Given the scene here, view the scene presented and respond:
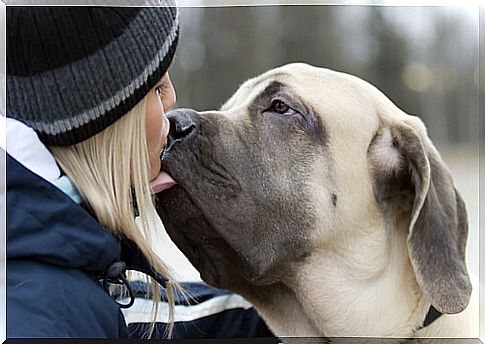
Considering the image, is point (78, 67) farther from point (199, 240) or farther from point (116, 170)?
point (199, 240)

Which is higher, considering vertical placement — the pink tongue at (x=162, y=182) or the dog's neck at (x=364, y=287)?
the pink tongue at (x=162, y=182)

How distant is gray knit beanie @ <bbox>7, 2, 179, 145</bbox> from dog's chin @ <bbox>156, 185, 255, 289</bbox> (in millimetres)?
238

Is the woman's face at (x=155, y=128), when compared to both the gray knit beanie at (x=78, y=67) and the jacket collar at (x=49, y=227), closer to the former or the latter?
the gray knit beanie at (x=78, y=67)

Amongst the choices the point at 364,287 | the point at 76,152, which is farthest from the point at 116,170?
the point at 364,287

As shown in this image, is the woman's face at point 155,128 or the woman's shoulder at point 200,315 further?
the woman's shoulder at point 200,315

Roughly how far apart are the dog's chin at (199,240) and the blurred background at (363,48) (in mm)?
397

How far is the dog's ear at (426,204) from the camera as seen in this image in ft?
5.63

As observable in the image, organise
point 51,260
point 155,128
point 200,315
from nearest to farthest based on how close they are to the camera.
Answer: point 51,260
point 155,128
point 200,315

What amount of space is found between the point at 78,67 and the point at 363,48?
0.83 metres

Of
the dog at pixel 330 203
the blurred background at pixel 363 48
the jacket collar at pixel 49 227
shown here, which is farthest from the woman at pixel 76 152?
the blurred background at pixel 363 48

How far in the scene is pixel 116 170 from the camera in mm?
1677

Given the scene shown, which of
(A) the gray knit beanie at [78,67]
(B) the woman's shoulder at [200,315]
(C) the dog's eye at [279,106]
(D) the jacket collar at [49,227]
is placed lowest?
(B) the woman's shoulder at [200,315]

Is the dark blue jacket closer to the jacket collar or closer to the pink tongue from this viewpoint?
the jacket collar

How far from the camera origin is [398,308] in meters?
1.78
